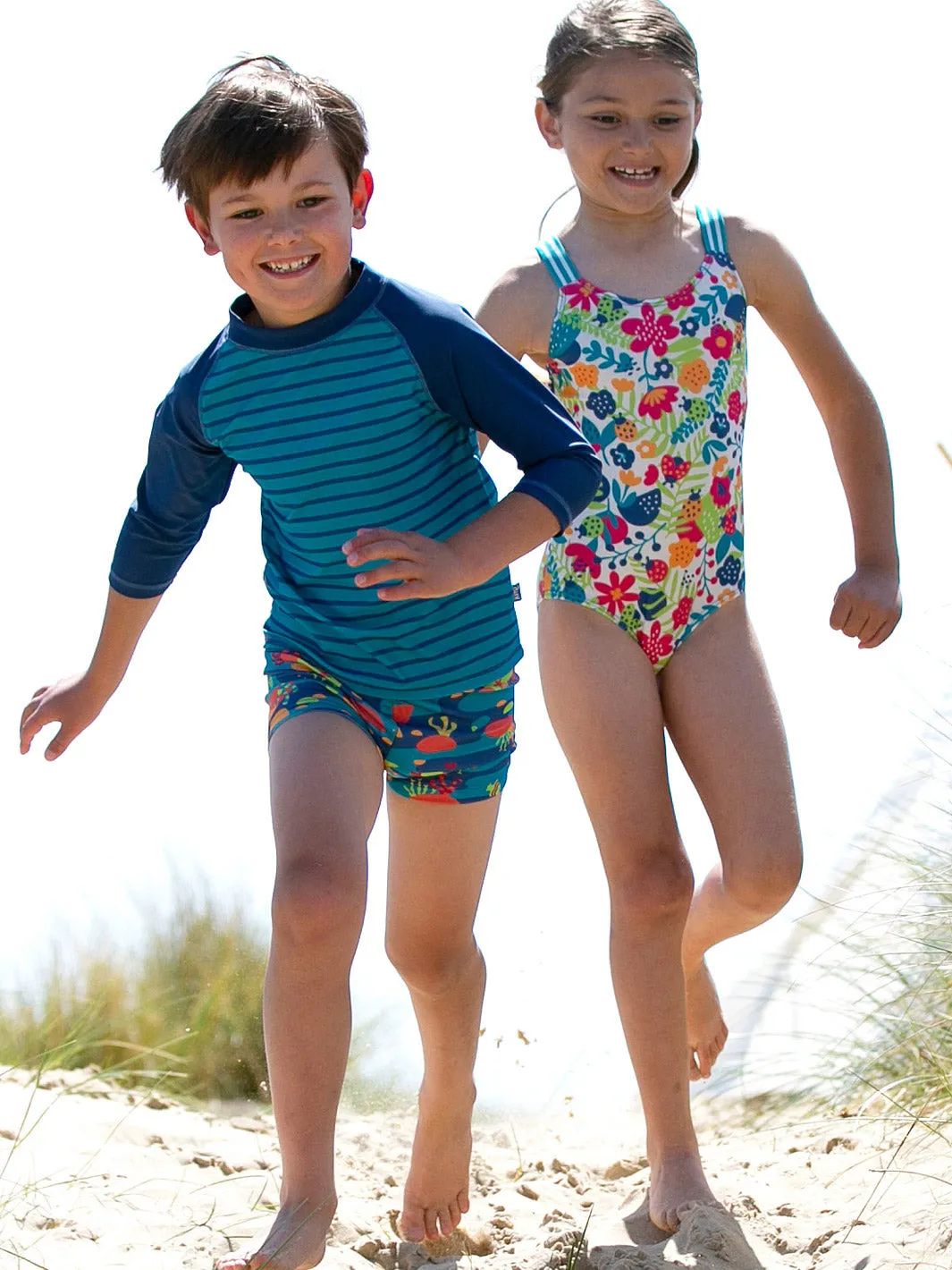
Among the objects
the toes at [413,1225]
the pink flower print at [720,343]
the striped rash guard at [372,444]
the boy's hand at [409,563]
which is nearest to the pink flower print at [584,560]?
the striped rash guard at [372,444]

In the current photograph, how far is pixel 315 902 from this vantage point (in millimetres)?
2592

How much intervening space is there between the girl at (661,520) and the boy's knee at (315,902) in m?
0.74

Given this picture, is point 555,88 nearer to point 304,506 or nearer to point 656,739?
point 304,506

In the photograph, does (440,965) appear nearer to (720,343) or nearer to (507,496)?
(507,496)

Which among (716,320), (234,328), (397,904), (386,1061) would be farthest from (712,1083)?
(234,328)

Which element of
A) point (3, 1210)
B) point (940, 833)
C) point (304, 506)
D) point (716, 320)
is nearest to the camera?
point (304, 506)

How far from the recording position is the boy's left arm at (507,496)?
8.36 feet

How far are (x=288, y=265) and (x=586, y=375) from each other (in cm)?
84

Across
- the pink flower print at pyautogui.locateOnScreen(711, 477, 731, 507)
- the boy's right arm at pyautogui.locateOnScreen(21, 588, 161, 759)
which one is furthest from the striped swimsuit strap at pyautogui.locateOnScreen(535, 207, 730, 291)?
the boy's right arm at pyautogui.locateOnScreen(21, 588, 161, 759)

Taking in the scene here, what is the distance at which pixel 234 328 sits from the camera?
9.63 feet

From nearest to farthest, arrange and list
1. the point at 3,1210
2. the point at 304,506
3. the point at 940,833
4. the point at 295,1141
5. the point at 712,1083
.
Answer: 1. the point at 295,1141
2. the point at 304,506
3. the point at 3,1210
4. the point at 940,833
5. the point at 712,1083

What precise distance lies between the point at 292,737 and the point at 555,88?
5.44 ft

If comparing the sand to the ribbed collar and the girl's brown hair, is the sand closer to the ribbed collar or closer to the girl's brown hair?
the ribbed collar

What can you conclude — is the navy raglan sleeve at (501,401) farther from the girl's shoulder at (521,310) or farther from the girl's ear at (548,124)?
the girl's ear at (548,124)
